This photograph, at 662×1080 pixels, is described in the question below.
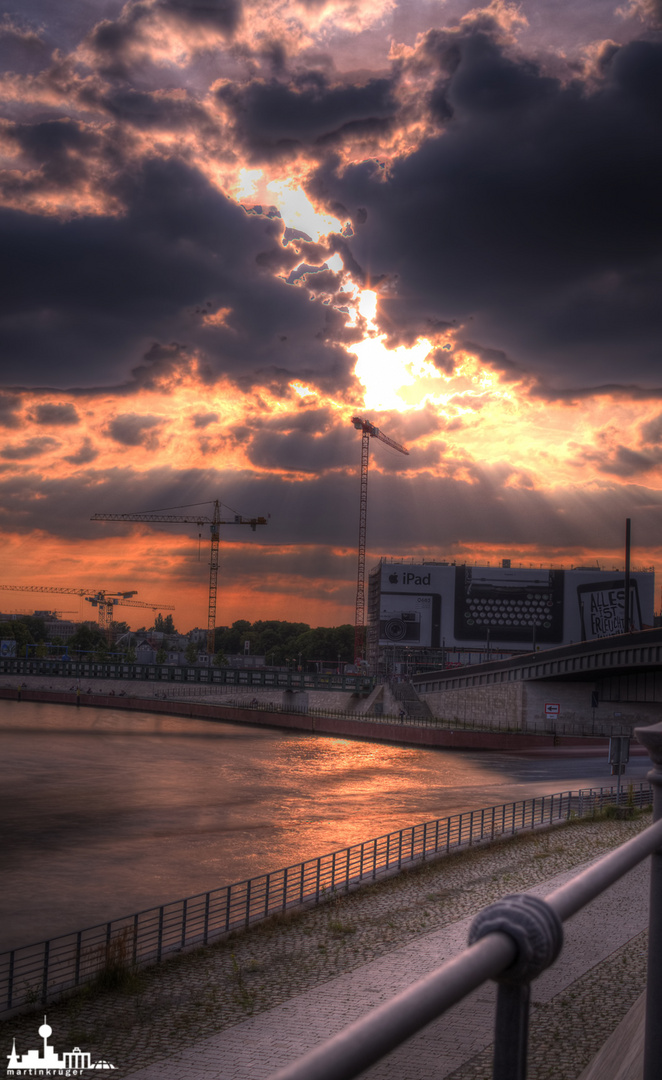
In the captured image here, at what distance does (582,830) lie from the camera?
30688mm

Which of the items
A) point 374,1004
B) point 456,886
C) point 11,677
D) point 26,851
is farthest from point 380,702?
point 374,1004

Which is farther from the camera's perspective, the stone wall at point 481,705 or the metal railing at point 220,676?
the metal railing at point 220,676

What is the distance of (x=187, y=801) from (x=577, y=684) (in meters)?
46.1

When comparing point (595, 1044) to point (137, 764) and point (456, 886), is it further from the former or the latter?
point (137, 764)

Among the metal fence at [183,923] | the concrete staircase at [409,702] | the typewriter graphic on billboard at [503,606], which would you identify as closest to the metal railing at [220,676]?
the concrete staircase at [409,702]

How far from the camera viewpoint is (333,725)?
89.1m

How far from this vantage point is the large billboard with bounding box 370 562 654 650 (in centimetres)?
13862

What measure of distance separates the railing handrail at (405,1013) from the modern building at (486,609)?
136 metres

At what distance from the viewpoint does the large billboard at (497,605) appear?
455 feet

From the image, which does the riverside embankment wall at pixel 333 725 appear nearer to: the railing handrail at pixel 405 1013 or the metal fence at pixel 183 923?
the metal fence at pixel 183 923

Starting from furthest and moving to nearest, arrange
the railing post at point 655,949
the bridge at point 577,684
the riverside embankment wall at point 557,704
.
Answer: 1. the riverside embankment wall at point 557,704
2. the bridge at point 577,684
3. the railing post at point 655,949

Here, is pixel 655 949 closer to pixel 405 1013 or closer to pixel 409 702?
pixel 405 1013

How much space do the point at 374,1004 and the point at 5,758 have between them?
171ft

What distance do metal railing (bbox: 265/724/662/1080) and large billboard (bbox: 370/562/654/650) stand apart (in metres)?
136
